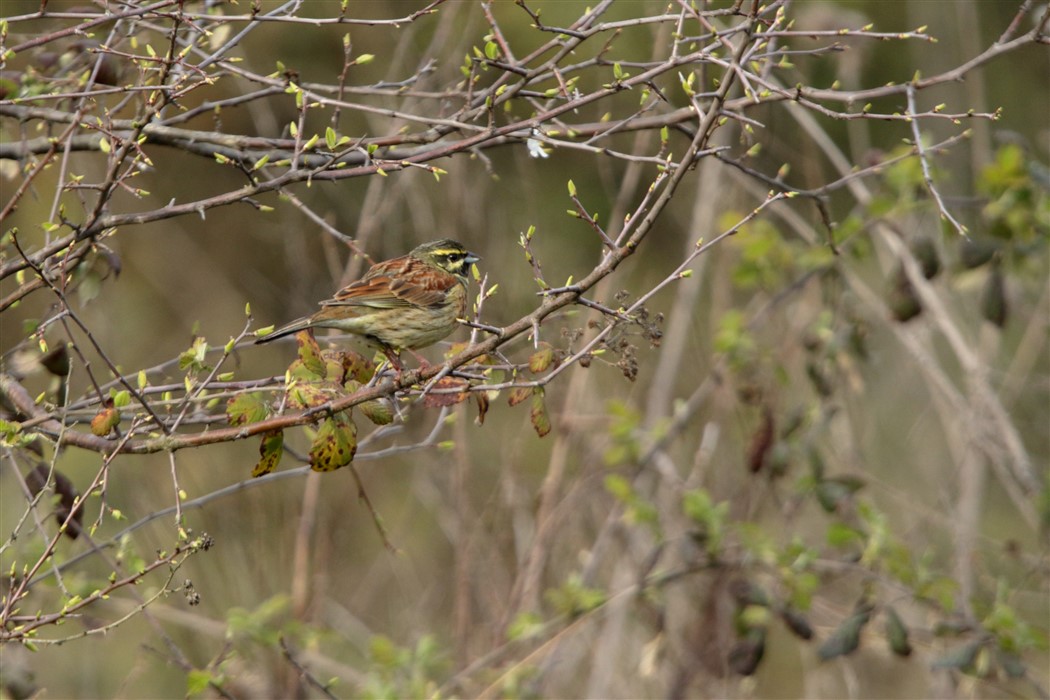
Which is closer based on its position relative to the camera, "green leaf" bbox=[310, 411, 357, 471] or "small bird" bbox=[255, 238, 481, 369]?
"green leaf" bbox=[310, 411, 357, 471]

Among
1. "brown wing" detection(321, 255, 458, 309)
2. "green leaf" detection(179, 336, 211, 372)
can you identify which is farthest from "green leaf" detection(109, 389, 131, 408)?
"brown wing" detection(321, 255, 458, 309)

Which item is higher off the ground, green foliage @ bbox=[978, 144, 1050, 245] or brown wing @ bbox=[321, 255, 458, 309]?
brown wing @ bbox=[321, 255, 458, 309]

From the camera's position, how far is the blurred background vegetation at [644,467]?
584cm

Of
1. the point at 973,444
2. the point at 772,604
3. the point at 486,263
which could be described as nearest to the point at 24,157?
the point at 486,263

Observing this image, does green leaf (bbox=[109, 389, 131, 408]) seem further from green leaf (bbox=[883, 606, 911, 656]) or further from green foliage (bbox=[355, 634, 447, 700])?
green leaf (bbox=[883, 606, 911, 656])

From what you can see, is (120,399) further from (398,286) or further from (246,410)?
(398,286)

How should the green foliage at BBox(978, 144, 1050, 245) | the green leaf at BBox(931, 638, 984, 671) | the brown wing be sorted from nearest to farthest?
1. the brown wing
2. the green leaf at BBox(931, 638, 984, 671)
3. the green foliage at BBox(978, 144, 1050, 245)

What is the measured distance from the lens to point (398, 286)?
5641 mm

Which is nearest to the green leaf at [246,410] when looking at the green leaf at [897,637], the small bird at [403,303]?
the small bird at [403,303]

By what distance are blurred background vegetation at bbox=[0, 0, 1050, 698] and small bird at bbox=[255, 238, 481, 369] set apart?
45cm

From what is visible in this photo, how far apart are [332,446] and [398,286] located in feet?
7.31

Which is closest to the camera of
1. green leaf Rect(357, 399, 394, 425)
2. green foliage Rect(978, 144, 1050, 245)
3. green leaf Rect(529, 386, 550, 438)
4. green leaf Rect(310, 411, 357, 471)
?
green leaf Rect(310, 411, 357, 471)

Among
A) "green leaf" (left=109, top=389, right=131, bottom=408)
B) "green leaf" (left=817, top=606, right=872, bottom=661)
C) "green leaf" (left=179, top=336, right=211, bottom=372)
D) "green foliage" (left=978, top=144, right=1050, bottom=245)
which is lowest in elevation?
"green leaf" (left=817, top=606, right=872, bottom=661)

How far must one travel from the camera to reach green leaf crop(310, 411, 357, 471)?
348 cm
